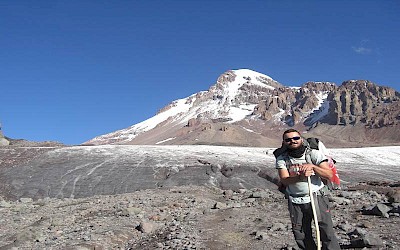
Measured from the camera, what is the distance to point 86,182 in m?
41.8

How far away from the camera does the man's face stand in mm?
7414

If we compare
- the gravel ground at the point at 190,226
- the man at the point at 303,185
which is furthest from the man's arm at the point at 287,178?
the gravel ground at the point at 190,226

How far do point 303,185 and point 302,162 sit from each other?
0.43m

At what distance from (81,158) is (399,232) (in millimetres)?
45002

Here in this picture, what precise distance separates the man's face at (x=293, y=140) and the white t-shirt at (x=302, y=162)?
27 cm

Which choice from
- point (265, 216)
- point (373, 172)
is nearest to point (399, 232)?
point (265, 216)

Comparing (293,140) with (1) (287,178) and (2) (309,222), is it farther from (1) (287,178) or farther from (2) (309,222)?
(2) (309,222)

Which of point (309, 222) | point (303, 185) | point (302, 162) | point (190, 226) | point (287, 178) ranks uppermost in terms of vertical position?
point (302, 162)

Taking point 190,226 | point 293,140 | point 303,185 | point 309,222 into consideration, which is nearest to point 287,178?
point 303,185

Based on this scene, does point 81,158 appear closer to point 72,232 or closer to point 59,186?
point 59,186

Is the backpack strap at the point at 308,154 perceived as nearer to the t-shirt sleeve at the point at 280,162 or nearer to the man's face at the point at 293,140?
the man's face at the point at 293,140

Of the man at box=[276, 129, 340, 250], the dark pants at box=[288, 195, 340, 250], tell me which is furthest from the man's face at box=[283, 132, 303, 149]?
the dark pants at box=[288, 195, 340, 250]

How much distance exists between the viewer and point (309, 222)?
7.71m

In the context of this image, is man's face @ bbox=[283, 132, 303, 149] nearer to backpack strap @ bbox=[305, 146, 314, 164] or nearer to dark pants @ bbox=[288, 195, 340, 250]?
backpack strap @ bbox=[305, 146, 314, 164]
